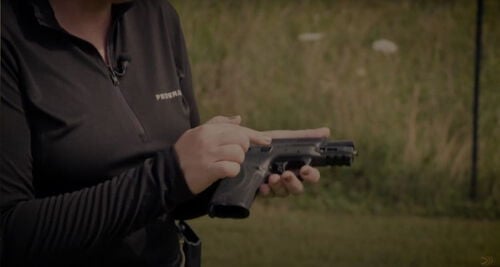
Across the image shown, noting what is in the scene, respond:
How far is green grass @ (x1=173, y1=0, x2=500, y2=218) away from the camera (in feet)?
15.7

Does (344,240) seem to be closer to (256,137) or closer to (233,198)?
(256,137)

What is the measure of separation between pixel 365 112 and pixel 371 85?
0.21 m

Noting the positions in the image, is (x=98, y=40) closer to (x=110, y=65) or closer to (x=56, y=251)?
(x=110, y=65)

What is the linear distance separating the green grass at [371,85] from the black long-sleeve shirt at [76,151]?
10.5 feet

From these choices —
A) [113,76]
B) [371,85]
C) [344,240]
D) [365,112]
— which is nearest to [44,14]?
[113,76]

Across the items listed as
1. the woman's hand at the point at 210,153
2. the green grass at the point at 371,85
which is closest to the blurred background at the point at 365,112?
the green grass at the point at 371,85

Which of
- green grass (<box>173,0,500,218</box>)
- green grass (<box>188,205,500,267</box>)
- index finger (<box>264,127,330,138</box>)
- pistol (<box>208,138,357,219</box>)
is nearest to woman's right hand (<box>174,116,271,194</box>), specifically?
pistol (<box>208,138,357,219</box>)

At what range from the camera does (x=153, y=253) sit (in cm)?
165

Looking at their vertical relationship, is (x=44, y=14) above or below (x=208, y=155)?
above

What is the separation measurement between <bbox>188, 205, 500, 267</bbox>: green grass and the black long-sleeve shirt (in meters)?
2.38

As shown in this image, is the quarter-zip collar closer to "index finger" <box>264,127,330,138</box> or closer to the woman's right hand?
the woman's right hand

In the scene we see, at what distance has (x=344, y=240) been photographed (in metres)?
4.17

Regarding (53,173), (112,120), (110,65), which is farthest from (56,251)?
(110,65)

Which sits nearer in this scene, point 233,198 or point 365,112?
point 233,198
